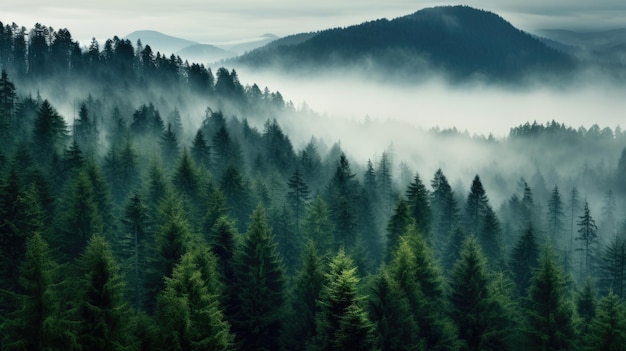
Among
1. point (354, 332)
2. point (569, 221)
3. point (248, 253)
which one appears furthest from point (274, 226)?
point (569, 221)

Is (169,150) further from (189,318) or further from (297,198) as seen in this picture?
(189,318)

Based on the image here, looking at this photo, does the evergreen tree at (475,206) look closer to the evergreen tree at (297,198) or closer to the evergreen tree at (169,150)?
the evergreen tree at (297,198)

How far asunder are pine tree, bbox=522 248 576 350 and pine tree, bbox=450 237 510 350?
1.70m

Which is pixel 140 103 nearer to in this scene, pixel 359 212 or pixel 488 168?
pixel 359 212

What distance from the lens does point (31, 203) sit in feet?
139

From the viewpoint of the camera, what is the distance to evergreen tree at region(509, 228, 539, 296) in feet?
202

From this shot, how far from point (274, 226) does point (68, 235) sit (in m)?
21.7

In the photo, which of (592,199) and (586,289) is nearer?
(586,289)

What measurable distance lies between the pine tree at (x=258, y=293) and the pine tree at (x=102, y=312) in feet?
38.5

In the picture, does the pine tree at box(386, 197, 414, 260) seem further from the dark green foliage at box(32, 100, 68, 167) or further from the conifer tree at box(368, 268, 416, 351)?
the dark green foliage at box(32, 100, 68, 167)

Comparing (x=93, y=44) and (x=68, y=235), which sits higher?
(x=93, y=44)

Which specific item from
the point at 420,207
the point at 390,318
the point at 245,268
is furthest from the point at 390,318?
the point at 420,207

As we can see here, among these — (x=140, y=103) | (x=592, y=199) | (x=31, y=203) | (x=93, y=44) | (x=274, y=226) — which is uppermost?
(x=93, y=44)

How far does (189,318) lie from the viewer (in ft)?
96.5
